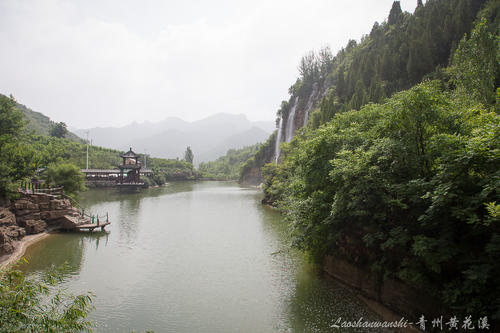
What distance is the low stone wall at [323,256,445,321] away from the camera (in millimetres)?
7453

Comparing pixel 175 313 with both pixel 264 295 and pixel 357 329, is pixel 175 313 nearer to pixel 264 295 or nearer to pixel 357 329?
pixel 264 295

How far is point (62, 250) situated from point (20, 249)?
5.77ft

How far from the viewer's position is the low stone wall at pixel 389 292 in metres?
7.45

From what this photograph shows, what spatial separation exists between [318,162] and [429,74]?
19.3m

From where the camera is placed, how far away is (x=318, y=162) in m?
11.3

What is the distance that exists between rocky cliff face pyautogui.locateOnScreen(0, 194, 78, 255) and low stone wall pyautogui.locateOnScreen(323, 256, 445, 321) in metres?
14.4

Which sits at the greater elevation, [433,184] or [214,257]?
[433,184]

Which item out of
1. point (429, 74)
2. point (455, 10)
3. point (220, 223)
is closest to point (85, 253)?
point (220, 223)

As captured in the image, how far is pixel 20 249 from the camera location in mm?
14734

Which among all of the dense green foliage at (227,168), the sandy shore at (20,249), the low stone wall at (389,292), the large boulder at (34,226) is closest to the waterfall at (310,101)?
the large boulder at (34,226)

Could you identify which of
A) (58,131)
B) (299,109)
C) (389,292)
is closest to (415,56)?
(389,292)

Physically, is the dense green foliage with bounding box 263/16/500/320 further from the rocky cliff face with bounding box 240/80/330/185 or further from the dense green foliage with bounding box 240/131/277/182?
the dense green foliage with bounding box 240/131/277/182

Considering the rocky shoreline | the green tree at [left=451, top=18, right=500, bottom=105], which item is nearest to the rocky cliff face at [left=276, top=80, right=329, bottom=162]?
the green tree at [left=451, top=18, right=500, bottom=105]

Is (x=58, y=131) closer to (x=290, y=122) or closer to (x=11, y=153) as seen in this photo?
(x=290, y=122)
